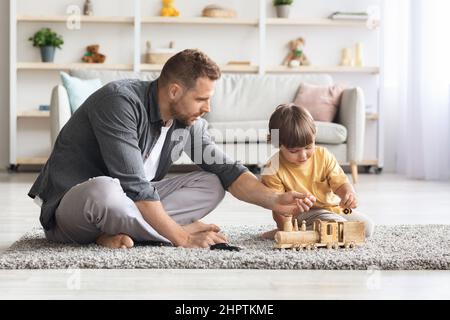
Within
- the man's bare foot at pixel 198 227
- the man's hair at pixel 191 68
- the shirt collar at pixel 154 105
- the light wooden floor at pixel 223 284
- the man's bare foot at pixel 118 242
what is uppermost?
the man's hair at pixel 191 68

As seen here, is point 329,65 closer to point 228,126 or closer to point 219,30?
point 219,30

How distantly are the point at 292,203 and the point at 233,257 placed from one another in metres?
0.33

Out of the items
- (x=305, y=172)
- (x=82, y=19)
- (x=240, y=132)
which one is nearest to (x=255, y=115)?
(x=240, y=132)

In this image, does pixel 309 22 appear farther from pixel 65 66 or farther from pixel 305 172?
pixel 305 172

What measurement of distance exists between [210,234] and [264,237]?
29 cm

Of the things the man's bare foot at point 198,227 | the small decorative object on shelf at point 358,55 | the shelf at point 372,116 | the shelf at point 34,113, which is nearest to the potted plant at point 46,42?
the shelf at point 34,113

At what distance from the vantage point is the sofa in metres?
5.65

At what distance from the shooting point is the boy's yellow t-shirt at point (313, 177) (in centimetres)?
265

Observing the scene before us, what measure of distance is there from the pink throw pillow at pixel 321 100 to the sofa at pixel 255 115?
7 cm

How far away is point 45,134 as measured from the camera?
6.84 m

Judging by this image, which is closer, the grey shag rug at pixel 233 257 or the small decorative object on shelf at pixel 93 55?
the grey shag rug at pixel 233 257

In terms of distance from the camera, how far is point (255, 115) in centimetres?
614

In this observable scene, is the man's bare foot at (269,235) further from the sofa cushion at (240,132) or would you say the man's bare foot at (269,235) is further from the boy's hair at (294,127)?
the sofa cushion at (240,132)

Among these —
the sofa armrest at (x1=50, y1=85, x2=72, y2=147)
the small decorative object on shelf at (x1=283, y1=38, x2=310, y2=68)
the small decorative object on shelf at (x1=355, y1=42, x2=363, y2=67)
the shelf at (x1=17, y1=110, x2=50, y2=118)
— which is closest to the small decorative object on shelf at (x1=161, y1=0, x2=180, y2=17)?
the small decorative object on shelf at (x1=283, y1=38, x2=310, y2=68)
